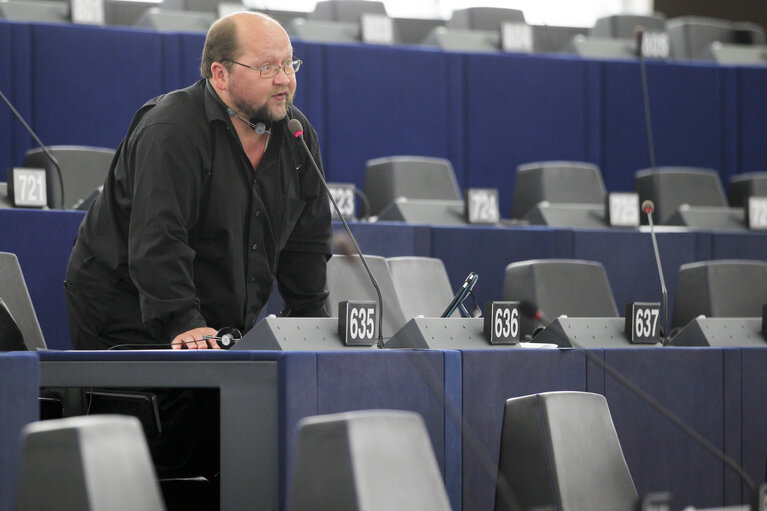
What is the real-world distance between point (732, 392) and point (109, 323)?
1380mm

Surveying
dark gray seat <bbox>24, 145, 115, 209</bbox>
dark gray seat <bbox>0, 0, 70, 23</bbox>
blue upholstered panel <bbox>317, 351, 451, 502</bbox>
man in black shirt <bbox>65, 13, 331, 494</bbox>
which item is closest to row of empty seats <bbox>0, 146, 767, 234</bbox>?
dark gray seat <bbox>24, 145, 115, 209</bbox>

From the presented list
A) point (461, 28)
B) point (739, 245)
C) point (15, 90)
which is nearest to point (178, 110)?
point (15, 90)

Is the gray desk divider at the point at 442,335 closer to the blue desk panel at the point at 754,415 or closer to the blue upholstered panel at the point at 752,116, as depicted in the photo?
the blue desk panel at the point at 754,415

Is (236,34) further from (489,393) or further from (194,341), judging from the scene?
(489,393)

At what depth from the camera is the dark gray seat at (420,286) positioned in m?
3.66

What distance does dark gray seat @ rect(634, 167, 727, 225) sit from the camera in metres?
5.11

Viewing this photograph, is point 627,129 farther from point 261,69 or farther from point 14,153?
point 261,69

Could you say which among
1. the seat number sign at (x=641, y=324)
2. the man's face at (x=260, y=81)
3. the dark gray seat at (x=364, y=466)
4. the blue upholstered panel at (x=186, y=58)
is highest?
the blue upholstered panel at (x=186, y=58)

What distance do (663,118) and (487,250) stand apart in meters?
2.06

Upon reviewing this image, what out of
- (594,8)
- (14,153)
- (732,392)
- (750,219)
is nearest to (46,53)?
(14,153)

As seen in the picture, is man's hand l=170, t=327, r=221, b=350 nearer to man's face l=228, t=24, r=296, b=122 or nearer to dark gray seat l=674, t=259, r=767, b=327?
man's face l=228, t=24, r=296, b=122

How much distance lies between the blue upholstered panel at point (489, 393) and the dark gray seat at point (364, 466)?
69 centimetres

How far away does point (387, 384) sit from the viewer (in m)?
2.25

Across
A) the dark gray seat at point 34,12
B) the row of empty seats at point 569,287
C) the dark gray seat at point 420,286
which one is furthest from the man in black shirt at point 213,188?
the dark gray seat at point 34,12
